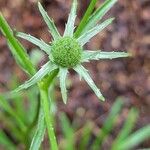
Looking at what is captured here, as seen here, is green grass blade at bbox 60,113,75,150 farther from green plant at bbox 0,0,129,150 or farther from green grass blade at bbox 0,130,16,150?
green plant at bbox 0,0,129,150

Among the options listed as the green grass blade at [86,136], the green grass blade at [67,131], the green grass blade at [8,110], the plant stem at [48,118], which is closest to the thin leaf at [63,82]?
the plant stem at [48,118]

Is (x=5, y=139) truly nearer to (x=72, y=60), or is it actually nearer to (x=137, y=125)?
(x=137, y=125)

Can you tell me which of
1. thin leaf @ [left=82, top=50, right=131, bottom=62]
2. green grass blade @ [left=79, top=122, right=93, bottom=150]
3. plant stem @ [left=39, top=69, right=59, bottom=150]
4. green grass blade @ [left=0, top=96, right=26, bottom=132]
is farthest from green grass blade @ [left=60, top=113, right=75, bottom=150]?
thin leaf @ [left=82, top=50, right=131, bottom=62]

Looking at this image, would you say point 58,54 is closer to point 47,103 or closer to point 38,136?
point 47,103

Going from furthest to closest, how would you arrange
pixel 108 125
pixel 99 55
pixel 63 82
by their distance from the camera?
1. pixel 108 125
2. pixel 99 55
3. pixel 63 82

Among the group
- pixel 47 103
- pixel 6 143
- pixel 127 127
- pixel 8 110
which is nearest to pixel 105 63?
pixel 127 127

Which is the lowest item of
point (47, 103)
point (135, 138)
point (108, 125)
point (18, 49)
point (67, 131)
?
point (135, 138)
